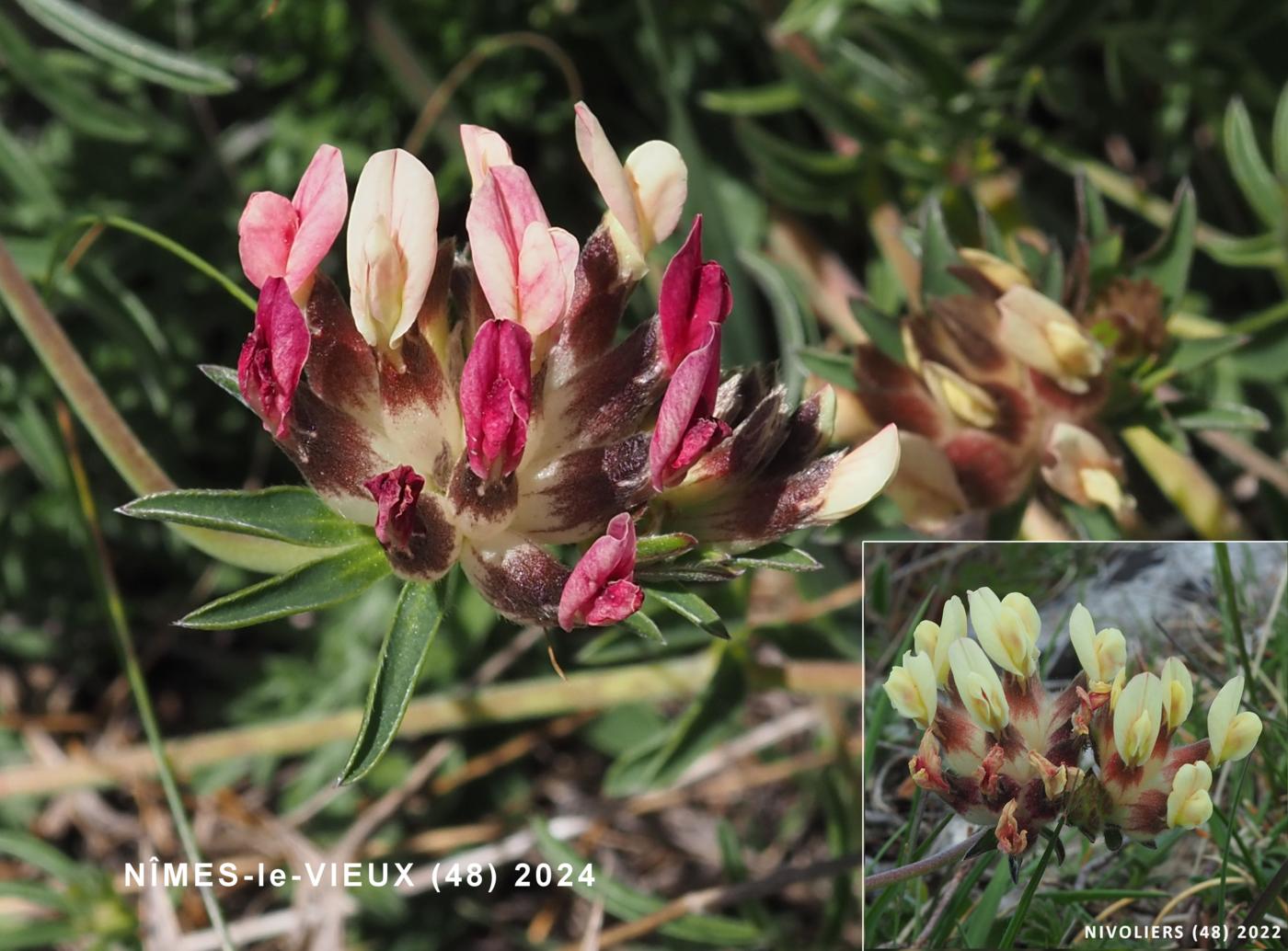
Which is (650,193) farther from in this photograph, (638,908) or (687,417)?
(638,908)

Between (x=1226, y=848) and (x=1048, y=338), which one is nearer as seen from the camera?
(x=1226, y=848)

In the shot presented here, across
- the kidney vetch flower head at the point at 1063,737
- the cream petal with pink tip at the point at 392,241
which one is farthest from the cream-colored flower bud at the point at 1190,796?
the cream petal with pink tip at the point at 392,241

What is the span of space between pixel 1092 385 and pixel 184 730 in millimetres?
2781

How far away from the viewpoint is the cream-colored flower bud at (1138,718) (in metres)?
1.99

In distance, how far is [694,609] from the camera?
1.81 metres

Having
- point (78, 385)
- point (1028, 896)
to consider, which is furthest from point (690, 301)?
point (78, 385)

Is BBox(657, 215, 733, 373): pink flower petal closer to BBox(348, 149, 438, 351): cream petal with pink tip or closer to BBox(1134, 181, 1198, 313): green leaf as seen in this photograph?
BBox(348, 149, 438, 351): cream petal with pink tip

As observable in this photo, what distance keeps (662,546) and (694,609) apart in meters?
0.10

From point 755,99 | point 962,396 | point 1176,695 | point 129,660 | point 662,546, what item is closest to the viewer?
point 662,546

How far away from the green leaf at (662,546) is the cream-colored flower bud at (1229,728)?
2.96 feet

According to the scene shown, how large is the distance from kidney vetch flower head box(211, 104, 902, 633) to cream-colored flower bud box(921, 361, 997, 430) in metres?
0.52

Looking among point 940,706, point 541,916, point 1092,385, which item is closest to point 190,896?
point 541,916

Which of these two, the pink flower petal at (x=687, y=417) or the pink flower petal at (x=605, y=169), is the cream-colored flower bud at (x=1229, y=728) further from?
the pink flower petal at (x=605, y=169)

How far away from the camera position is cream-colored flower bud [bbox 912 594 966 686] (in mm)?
2109
